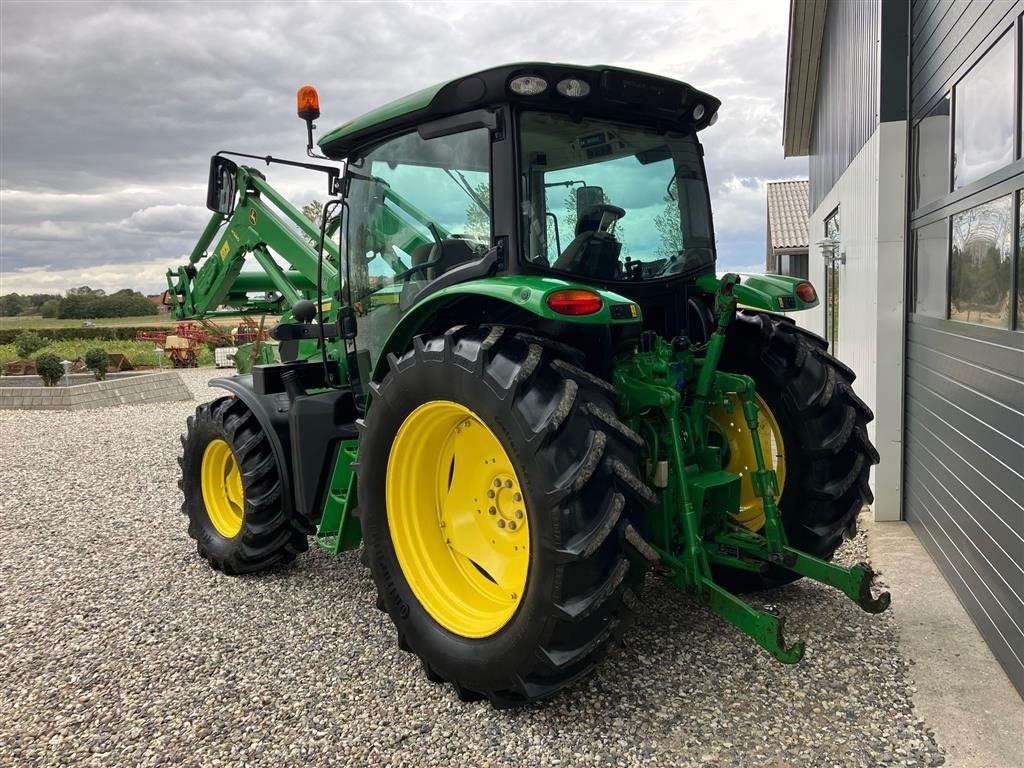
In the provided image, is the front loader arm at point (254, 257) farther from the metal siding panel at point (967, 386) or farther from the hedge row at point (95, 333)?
the hedge row at point (95, 333)

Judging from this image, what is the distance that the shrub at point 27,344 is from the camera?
20.2 m

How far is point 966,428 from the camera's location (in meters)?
3.86

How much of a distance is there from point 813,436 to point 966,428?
935 millimetres

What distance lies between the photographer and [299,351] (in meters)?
5.01

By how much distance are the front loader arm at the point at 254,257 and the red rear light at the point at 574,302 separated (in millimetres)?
2084

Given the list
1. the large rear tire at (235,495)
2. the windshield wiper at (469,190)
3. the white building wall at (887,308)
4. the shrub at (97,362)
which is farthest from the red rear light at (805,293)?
the shrub at (97,362)

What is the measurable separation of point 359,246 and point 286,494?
1.45 meters

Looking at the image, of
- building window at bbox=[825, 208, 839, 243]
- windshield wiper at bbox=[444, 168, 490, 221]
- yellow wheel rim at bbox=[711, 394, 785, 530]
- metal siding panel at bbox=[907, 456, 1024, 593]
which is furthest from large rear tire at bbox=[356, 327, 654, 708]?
building window at bbox=[825, 208, 839, 243]

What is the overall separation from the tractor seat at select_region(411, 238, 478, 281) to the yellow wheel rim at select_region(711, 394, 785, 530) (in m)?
1.43

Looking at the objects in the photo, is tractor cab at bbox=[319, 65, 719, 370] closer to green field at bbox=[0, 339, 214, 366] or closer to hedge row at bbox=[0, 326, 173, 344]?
green field at bbox=[0, 339, 214, 366]

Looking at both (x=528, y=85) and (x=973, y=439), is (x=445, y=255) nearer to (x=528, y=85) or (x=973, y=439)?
(x=528, y=85)

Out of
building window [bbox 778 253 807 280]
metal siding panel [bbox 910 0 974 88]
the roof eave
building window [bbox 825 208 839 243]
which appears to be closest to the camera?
metal siding panel [bbox 910 0 974 88]

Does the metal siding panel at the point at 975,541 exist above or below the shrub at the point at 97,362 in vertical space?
below

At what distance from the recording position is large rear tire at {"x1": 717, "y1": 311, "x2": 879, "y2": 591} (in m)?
3.56
